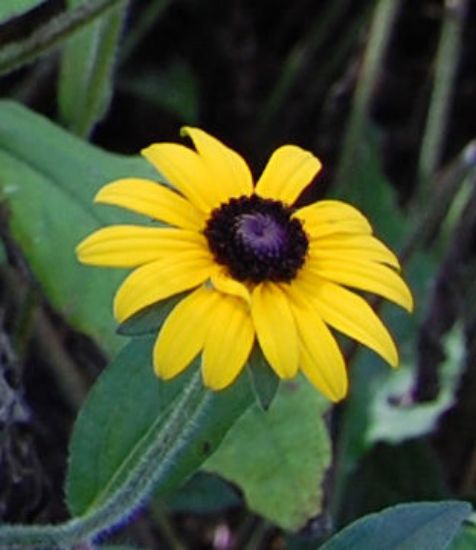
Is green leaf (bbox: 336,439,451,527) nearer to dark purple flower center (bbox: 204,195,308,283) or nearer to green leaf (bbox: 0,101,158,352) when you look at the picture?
green leaf (bbox: 0,101,158,352)

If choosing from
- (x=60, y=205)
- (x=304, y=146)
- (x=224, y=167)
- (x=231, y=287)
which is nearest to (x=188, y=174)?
(x=224, y=167)

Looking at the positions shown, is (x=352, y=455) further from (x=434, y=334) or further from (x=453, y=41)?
(x=453, y=41)

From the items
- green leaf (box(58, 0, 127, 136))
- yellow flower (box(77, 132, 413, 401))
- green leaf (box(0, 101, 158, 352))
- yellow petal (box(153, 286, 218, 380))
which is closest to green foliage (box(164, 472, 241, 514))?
green leaf (box(0, 101, 158, 352))

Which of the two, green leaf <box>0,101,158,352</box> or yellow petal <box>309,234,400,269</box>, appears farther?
green leaf <box>0,101,158,352</box>

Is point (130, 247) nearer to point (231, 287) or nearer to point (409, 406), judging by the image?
point (231, 287)

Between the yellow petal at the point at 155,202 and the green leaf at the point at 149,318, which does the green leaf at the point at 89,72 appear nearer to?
the yellow petal at the point at 155,202

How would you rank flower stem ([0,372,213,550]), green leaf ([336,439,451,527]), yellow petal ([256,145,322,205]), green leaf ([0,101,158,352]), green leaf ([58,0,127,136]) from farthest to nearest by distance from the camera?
green leaf ([336,439,451,527]) < green leaf ([58,0,127,136]) < green leaf ([0,101,158,352]) < yellow petal ([256,145,322,205]) < flower stem ([0,372,213,550])

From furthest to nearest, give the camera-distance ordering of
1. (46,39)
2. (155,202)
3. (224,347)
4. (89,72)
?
(89,72) < (46,39) < (155,202) < (224,347)
